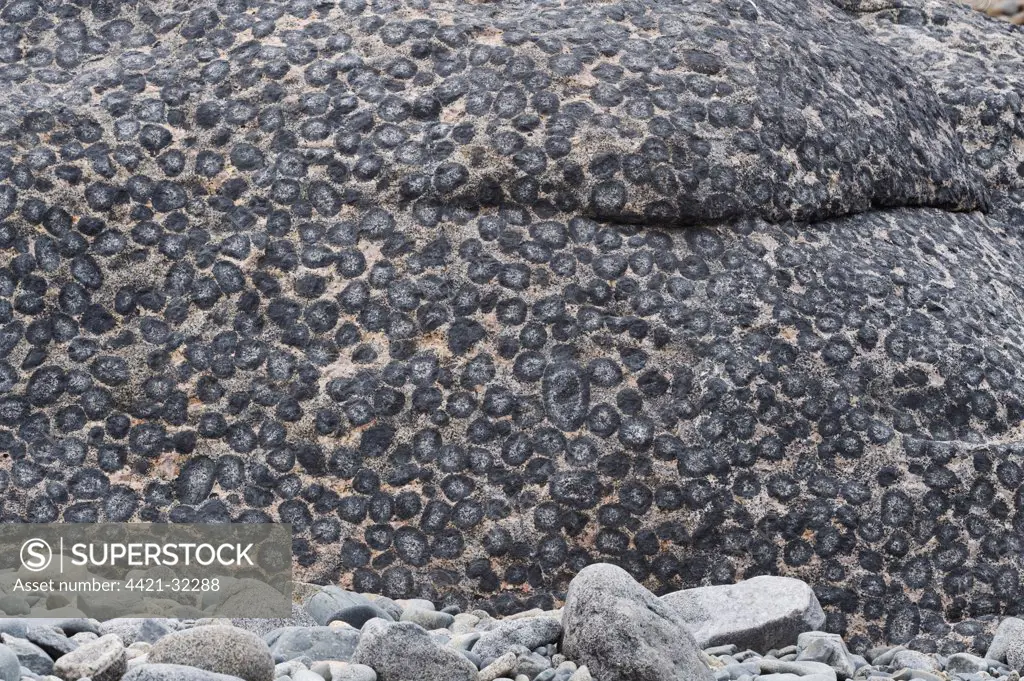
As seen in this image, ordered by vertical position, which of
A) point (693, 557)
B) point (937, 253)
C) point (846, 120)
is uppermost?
point (846, 120)

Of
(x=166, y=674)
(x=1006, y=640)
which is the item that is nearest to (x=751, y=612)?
(x=1006, y=640)

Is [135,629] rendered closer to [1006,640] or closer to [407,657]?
[407,657]

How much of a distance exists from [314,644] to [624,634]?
2.96 feet

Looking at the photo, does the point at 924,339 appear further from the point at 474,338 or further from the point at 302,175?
the point at 302,175

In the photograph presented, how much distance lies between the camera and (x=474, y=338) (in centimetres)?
537

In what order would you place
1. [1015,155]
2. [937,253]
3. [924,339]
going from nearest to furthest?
[924,339] → [937,253] → [1015,155]

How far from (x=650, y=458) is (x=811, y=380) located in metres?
0.74

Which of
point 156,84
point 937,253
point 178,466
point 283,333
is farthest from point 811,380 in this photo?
point 156,84

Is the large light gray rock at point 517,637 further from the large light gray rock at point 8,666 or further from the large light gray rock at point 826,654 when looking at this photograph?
the large light gray rock at point 8,666

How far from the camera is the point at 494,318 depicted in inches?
213

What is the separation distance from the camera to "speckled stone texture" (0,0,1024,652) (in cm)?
517

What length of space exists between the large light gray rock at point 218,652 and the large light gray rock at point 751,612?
1.53 meters

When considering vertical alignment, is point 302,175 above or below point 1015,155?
above

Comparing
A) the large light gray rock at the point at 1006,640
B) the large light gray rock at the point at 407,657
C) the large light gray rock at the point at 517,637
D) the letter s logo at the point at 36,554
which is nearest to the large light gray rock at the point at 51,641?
the large light gray rock at the point at 407,657
